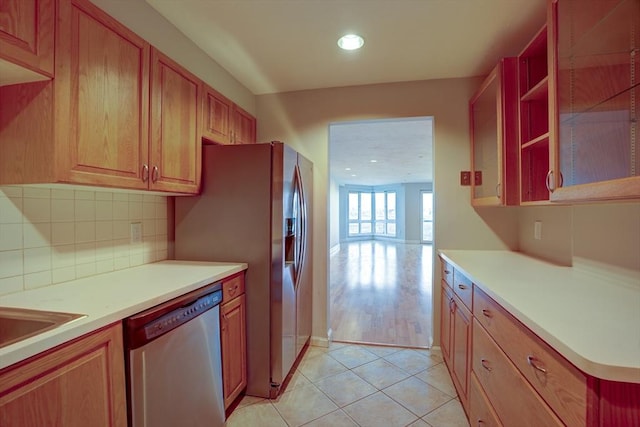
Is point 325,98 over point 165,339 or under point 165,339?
over

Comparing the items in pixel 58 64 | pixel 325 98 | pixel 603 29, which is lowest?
pixel 58 64

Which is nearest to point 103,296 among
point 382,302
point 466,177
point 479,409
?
point 479,409

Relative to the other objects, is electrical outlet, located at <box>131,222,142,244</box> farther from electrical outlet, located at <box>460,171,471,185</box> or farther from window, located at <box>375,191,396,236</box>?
window, located at <box>375,191,396,236</box>

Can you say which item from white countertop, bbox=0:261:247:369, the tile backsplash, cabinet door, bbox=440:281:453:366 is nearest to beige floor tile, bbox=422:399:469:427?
cabinet door, bbox=440:281:453:366

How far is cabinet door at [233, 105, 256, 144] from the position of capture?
2555 mm

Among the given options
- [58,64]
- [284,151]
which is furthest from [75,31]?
[284,151]

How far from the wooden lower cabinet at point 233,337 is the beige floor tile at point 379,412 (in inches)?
28.3

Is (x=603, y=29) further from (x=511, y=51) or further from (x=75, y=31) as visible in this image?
(x=75, y=31)

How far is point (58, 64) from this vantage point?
1.15m

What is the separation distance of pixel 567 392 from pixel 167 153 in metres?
2.01

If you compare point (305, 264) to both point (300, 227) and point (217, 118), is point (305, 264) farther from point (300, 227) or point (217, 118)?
point (217, 118)

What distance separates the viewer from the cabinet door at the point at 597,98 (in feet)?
3.36

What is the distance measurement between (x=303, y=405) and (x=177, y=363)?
0.99m

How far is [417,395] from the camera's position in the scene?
2.04 meters
